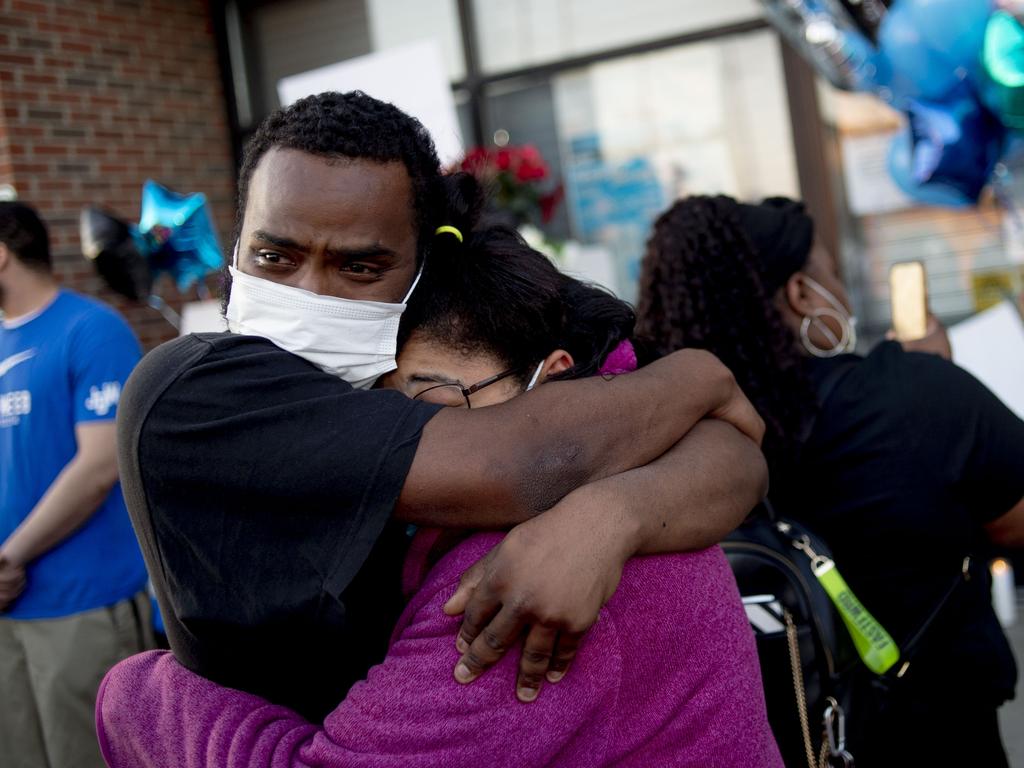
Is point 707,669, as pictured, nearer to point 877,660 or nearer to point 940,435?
point 877,660

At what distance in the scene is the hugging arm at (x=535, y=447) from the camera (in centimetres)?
128

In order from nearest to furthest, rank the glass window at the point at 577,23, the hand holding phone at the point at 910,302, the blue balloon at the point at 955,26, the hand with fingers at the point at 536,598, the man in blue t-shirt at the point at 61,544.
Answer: the hand with fingers at the point at 536,598, the hand holding phone at the point at 910,302, the blue balloon at the point at 955,26, the man in blue t-shirt at the point at 61,544, the glass window at the point at 577,23

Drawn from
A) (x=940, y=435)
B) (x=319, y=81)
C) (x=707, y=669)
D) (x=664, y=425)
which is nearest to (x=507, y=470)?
(x=664, y=425)

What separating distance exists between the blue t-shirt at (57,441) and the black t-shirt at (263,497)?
7.73ft

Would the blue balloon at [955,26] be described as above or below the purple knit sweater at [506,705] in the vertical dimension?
above

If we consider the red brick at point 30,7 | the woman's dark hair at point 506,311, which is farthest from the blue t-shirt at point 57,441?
the red brick at point 30,7

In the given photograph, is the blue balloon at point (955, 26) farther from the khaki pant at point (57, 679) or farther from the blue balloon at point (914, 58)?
the khaki pant at point (57, 679)

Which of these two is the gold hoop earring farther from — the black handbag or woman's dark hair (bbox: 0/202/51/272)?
woman's dark hair (bbox: 0/202/51/272)

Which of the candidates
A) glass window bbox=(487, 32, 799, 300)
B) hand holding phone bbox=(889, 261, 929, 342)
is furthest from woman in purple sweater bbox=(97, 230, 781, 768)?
glass window bbox=(487, 32, 799, 300)

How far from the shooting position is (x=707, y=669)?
4.47 ft

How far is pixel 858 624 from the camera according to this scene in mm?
1923

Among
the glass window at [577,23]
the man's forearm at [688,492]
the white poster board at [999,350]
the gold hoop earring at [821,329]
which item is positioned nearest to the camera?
the man's forearm at [688,492]

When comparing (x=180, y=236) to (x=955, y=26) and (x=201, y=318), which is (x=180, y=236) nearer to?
(x=201, y=318)

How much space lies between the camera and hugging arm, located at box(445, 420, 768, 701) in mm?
1192
